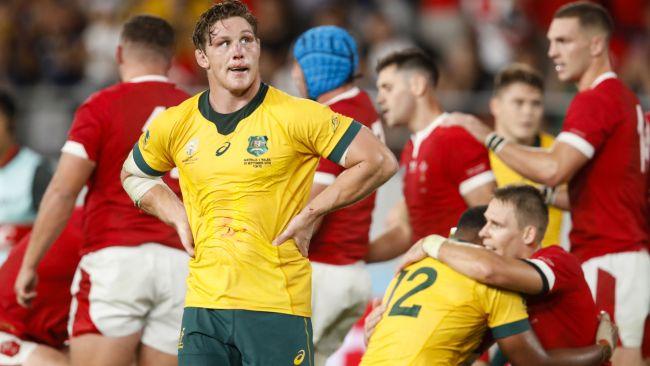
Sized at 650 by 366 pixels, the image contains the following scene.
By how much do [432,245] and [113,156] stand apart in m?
1.99

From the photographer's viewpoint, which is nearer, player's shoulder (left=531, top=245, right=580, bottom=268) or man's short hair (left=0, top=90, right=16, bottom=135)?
player's shoulder (left=531, top=245, right=580, bottom=268)

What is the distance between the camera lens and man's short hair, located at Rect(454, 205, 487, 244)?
614cm

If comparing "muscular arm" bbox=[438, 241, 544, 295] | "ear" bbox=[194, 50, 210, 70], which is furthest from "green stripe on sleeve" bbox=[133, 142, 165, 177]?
"muscular arm" bbox=[438, 241, 544, 295]

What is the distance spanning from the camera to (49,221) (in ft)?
22.1

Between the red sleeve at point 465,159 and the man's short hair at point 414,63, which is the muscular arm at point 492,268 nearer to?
the red sleeve at point 465,159

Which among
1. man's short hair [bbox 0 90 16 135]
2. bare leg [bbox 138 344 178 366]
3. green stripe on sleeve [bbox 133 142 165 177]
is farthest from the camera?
man's short hair [bbox 0 90 16 135]

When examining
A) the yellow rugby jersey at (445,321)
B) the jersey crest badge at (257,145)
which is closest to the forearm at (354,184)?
the jersey crest badge at (257,145)

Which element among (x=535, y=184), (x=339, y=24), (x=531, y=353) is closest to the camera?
(x=531, y=353)

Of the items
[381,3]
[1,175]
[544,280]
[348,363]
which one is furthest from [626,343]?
[381,3]

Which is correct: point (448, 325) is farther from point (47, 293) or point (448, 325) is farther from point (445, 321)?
point (47, 293)

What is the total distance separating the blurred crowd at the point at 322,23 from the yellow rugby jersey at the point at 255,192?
7103 mm

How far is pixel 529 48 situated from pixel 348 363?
538 centimetres

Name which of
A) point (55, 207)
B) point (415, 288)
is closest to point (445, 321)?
point (415, 288)

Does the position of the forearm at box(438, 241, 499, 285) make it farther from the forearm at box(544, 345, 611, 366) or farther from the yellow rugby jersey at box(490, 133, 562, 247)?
the yellow rugby jersey at box(490, 133, 562, 247)
